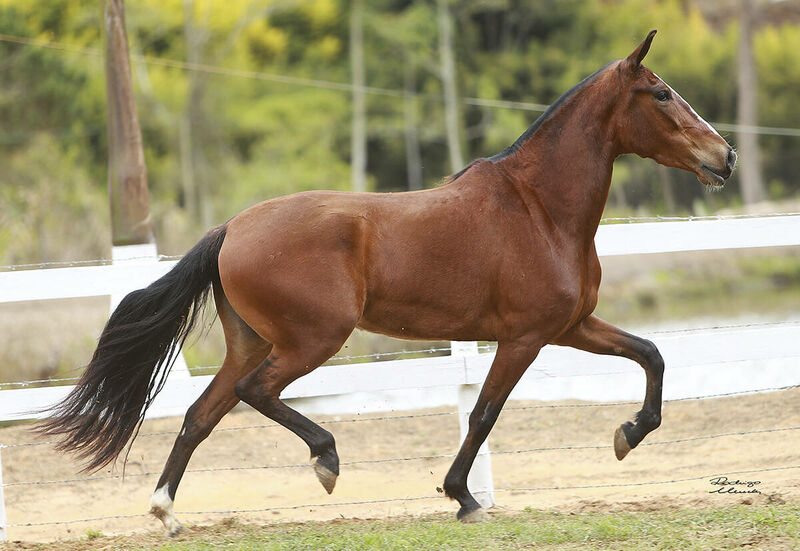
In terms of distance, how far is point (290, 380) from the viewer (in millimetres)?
4340

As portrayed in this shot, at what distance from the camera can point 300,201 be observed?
14.6 ft

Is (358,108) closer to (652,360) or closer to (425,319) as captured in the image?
(652,360)

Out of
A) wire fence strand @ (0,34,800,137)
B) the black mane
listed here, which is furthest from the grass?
wire fence strand @ (0,34,800,137)

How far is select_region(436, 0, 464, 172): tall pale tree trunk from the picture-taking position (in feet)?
91.9

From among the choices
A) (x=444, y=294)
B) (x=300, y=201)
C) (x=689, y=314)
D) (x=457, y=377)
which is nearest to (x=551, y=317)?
(x=444, y=294)

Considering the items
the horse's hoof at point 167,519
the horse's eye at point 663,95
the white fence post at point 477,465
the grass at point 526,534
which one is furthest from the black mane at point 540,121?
the horse's hoof at point 167,519

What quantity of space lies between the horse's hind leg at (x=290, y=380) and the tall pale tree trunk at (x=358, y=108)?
71.5ft

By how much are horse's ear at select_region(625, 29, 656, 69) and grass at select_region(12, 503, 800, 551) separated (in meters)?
2.15

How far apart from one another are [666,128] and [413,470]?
3.02m

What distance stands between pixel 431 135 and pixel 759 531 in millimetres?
26050

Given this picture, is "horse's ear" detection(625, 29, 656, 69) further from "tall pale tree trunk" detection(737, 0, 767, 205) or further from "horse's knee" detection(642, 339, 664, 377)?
"tall pale tree trunk" detection(737, 0, 767, 205)

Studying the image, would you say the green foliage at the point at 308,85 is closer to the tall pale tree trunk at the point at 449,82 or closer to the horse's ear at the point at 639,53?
the tall pale tree trunk at the point at 449,82

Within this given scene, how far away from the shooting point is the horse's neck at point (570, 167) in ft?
15.1

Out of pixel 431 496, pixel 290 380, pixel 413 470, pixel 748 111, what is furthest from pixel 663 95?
pixel 748 111
